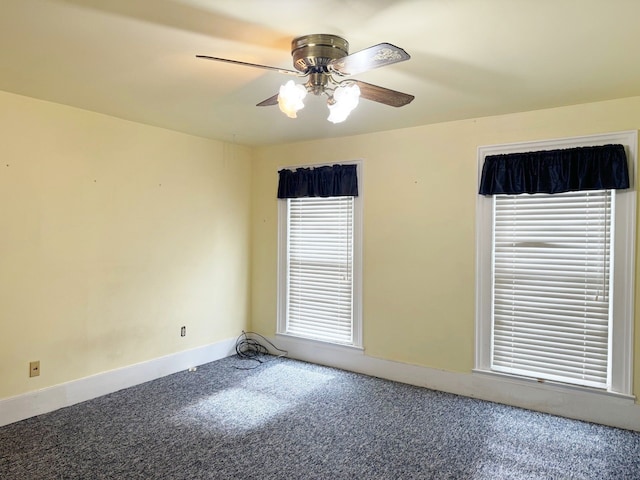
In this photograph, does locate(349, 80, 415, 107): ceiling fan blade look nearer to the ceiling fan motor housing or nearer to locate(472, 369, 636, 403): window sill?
the ceiling fan motor housing

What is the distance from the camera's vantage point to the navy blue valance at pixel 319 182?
14.3 feet

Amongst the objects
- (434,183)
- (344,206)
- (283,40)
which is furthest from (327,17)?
(344,206)

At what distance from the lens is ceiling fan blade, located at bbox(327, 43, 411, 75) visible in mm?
1761

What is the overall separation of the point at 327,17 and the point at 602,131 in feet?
8.14

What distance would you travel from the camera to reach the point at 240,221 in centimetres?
506

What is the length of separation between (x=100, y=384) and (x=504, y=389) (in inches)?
138

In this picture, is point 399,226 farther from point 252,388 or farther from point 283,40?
point 283,40

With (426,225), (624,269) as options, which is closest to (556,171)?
(624,269)

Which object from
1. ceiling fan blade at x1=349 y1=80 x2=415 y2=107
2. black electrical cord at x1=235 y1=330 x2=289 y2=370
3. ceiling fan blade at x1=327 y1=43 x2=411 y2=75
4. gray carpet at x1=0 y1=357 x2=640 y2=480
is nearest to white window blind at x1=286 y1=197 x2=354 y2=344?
black electrical cord at x1=235 y1=330 x2=289 y2=370

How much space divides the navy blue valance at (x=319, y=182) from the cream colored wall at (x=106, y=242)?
2.11 ft

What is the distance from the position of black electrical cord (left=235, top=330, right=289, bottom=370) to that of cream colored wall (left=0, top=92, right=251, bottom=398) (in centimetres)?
17

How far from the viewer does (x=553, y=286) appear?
11.2 feet

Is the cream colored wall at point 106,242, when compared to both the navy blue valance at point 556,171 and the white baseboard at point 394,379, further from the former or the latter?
the navy blue valance at point 556,171

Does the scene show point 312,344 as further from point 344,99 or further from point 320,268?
point 344,99
